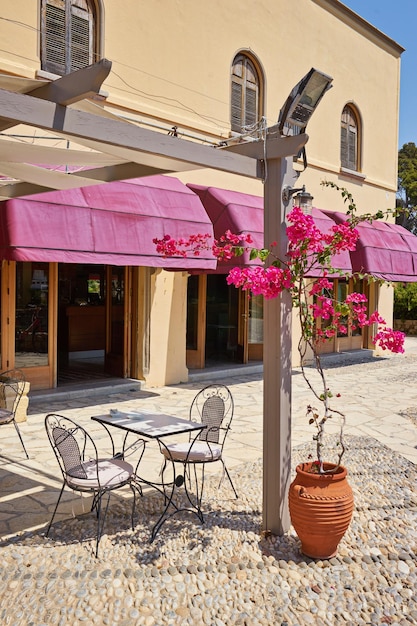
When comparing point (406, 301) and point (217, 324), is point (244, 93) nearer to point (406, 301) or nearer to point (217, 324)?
point (217, 324)

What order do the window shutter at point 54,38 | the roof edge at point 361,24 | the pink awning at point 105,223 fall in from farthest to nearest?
the roof edge at point 361,24
the window shutter at point 54,38
the pink awning at point 105,223

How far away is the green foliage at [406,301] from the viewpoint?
939 inches

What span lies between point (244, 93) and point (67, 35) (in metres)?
4.25

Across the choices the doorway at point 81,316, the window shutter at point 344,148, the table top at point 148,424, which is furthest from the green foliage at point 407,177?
the table top at point 148,424

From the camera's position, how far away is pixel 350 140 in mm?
15898

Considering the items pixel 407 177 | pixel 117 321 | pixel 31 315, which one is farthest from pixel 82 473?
pixel 407 177

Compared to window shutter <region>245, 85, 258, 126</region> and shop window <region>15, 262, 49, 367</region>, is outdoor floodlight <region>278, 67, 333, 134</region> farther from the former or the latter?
window shutter <region>245, 85, 258, 126</region>

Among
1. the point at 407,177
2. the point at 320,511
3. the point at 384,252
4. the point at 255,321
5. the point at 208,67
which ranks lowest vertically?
the point at 320,511

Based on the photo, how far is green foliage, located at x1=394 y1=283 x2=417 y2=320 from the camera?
23.8m

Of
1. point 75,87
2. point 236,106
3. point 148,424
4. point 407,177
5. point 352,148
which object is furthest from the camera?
point 407,177

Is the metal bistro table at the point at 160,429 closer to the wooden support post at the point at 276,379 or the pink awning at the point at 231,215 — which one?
the wooden support post at the point at 276,379

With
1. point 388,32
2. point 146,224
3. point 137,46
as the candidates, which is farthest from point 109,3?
point 388,32

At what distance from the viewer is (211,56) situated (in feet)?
37.1

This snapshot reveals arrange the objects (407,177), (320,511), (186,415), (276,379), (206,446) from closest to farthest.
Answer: (320,511) → (276,379) → (206,446) → (186,415) → (407,177)
